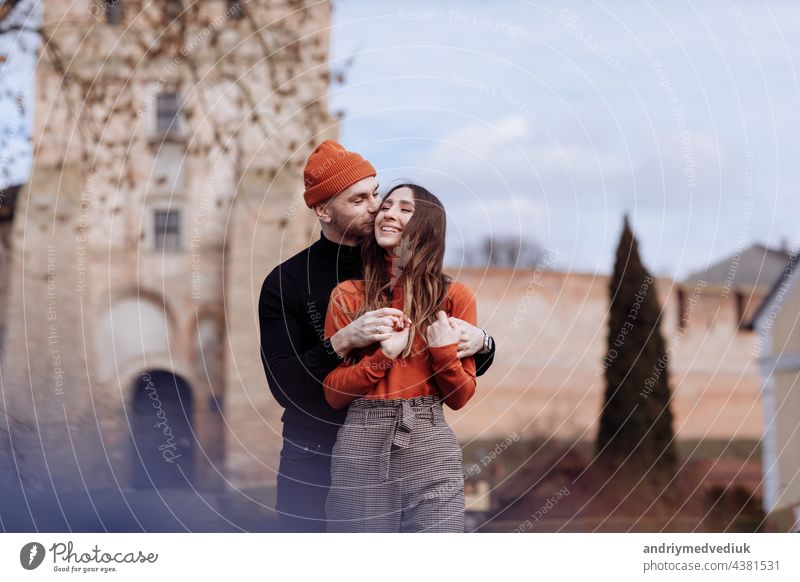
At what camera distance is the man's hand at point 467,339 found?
3242 millimetres

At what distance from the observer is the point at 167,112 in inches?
225

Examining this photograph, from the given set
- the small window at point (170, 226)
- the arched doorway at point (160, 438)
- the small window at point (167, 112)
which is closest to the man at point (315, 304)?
the arched doorway at point (160, 438)

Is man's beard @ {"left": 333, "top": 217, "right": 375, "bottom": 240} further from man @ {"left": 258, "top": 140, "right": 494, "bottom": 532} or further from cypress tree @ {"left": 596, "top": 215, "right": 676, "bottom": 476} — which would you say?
cypress tree @ {"left": 596, "top": 215, "right": 676, "bottom": 476}

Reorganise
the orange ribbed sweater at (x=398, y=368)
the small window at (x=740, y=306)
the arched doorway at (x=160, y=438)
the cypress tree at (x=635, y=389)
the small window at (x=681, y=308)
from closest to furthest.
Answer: the orange ribbed sweater at (x=398, y=368)
the arched doorway at (x=160, y=438)
the cypress tree at (x=635, y=389)
the small window at (x=740, y=306)
the small window at (x=681, y=308)

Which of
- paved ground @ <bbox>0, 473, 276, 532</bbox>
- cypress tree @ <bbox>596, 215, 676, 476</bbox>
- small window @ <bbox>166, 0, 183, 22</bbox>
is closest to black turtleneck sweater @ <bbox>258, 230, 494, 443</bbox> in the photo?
paved ground @ <bbox>0, 473, 276, 532</bbox>

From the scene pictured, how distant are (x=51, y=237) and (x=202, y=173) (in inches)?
48.4

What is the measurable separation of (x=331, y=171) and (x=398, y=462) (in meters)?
0.98

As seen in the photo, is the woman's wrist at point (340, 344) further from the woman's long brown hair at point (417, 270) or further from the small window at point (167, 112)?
the small window at point (167, 112)

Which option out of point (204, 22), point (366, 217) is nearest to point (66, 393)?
point (204, 22)

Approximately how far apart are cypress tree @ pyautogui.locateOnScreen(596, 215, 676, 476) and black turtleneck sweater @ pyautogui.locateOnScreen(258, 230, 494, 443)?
342 centimetres

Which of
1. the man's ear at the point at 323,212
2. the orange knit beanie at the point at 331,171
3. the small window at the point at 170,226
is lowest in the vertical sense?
the man's ear at the point at 323,212

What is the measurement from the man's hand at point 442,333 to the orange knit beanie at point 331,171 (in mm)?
562

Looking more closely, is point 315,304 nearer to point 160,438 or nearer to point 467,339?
point 467,339
